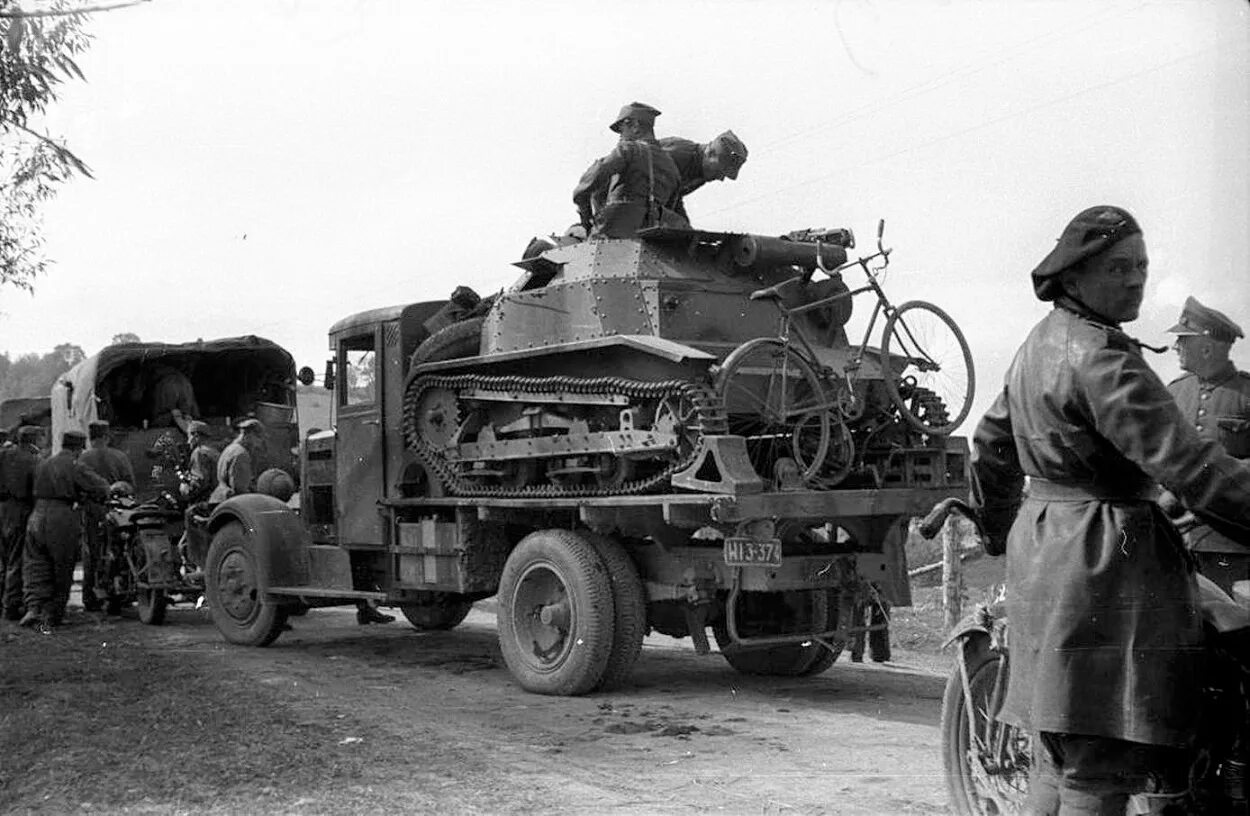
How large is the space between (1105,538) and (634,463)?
5467 millimetres

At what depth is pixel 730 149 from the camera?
10695 millimetres

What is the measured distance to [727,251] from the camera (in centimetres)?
976

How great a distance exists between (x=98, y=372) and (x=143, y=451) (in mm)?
1018

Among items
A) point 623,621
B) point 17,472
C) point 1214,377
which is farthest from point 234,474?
point 1214,377

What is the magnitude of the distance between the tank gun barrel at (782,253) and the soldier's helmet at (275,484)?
5152 mm

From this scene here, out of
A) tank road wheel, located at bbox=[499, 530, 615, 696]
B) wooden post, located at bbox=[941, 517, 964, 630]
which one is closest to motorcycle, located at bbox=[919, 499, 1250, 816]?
tank road wheel, located at bbox=[499, 530, 615, 696]

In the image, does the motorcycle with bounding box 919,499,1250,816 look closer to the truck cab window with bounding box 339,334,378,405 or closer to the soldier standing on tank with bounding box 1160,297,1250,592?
the soldier standing on tank with bounding box 1160,297,1250,592

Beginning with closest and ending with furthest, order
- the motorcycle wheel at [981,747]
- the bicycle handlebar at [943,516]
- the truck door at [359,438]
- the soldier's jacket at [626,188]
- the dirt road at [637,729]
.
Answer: the bicycle handlebar at [943,516]
the motorcycle wheel at [981,747]
the dirt road at [637,729]
the soldier's jacket at [626,188]
the truck door at [359,438]

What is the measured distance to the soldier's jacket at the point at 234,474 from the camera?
12.8 m

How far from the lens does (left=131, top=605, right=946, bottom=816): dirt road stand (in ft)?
19.3

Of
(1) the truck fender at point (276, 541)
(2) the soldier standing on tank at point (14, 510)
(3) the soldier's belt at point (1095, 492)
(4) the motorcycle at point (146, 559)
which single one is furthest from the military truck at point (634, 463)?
(2) the soldier standing on tank at point (14, 510)

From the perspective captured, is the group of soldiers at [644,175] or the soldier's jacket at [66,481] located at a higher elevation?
the group of soldiers at [644,175]

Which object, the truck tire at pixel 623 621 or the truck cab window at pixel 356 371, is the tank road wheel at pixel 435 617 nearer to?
the truck cab window at pixel 356 371

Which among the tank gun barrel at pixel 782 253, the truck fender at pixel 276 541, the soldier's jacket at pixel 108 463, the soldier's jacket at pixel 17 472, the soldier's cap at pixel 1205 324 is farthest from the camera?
the soldier's jacket at pixel 108 463
